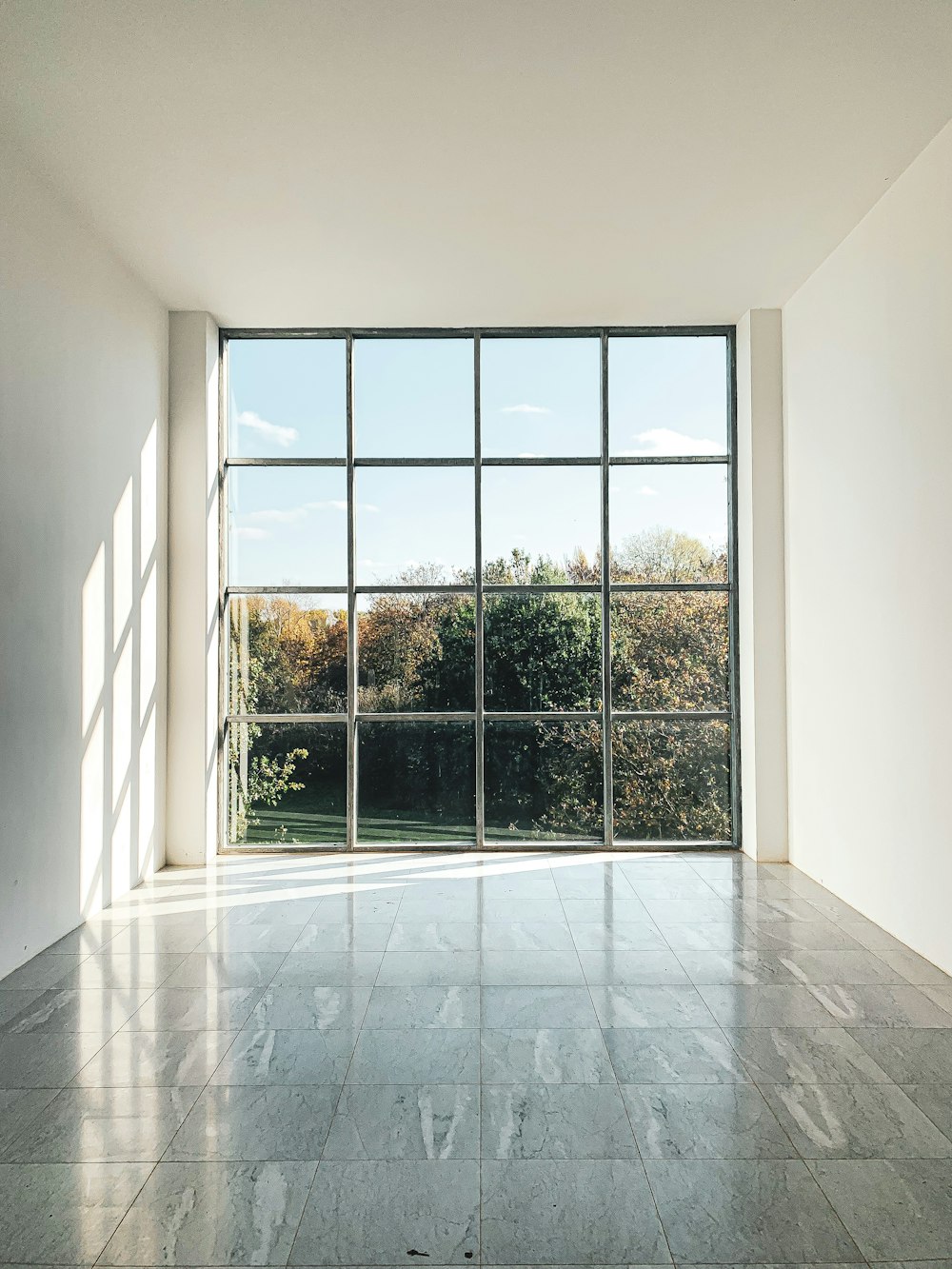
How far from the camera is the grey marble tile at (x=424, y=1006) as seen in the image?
3.50m

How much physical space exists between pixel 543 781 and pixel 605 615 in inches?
49.2

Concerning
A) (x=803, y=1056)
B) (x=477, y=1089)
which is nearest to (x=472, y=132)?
(x=477, y=1089)

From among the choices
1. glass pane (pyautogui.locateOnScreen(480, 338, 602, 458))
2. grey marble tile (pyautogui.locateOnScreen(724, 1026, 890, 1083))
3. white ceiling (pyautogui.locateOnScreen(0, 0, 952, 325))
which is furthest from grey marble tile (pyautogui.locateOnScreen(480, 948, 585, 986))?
white ceiling (pyautogui.locateOnScreen(0, 0, 952, 325))

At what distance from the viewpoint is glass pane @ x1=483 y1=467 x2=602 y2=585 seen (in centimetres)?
652

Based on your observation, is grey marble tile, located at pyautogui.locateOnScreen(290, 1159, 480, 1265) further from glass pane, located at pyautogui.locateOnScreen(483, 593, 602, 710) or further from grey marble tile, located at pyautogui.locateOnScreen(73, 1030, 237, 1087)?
glass pane, located at pyautogui.locateOnScreen(483, 593, 602, 710)

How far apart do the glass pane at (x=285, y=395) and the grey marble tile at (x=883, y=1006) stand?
Result: 4613 millimetres

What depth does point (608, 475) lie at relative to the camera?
6500mm

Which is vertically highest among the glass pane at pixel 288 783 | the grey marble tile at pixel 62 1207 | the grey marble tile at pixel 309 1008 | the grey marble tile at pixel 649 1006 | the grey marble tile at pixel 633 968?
the glass pane at pixel 288 783

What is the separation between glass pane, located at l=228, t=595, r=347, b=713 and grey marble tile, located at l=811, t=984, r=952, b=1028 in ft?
12.3

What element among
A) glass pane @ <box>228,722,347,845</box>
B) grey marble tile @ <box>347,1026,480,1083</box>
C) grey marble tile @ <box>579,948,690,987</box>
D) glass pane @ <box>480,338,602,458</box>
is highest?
glass pane @ <box>480,338,602,458</box>

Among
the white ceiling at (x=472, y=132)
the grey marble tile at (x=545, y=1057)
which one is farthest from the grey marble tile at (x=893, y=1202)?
the white ceiling at (x=472, y=132)

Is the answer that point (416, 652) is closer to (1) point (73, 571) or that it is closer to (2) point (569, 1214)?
(1) point (73, 571)

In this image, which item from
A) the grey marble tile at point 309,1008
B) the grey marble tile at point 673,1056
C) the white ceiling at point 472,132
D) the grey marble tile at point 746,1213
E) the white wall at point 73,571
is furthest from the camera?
the white wall at point 73,571

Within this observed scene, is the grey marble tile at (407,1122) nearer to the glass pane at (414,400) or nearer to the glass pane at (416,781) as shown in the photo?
the glass pane at (416,781)
